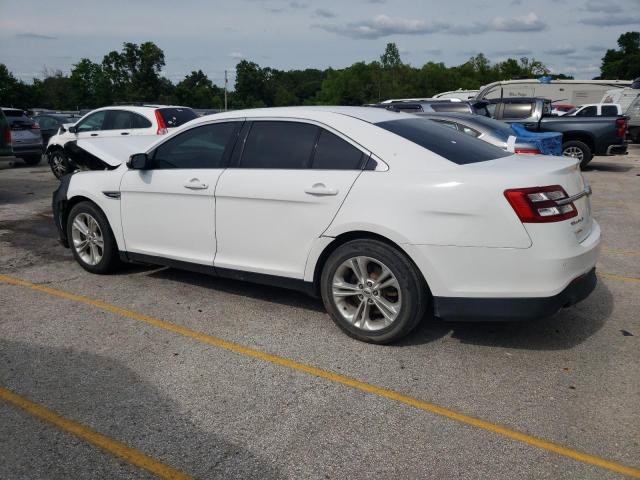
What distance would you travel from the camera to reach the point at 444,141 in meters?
4.32

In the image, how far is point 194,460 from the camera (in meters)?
2.86

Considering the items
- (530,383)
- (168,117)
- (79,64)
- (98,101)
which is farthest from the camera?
(79,64)

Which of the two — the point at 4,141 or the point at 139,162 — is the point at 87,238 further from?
the point at 4,141

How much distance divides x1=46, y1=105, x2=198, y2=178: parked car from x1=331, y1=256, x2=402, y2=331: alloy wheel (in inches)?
327

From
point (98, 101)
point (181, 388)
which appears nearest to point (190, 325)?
point (181, 388)

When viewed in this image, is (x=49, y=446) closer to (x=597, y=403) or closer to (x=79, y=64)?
(x=597, y=403)

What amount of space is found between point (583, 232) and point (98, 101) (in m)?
83.6

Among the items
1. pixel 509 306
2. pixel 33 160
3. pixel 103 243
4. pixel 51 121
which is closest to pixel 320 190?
pixel 509 306

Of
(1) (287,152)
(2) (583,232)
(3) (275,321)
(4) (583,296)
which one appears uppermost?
(1) (287,152)

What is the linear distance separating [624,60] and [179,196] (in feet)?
389

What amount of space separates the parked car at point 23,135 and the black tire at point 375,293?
49.4ft

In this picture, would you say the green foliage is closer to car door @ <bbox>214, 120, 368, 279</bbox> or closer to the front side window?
the front side window

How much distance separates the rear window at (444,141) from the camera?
13.4 ft

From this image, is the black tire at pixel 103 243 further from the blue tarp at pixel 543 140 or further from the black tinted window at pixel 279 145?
the blue tarp at pixel 543 140
